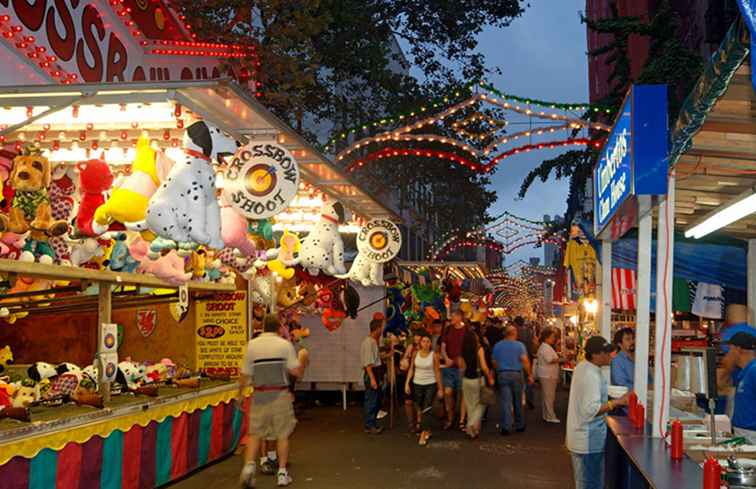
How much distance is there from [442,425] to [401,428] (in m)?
0.86

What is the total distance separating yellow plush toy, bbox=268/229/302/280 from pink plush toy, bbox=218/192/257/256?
2894 millimetres

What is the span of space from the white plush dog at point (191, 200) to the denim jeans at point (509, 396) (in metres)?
8.85

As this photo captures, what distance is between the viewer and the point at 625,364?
11.2m

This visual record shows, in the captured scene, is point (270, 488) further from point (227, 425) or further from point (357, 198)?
point (357, 198)

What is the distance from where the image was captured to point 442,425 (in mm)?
17141

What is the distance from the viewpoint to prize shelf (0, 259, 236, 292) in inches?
322

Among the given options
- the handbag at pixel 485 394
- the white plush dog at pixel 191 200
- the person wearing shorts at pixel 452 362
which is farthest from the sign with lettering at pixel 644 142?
the person wearing shorts at pixel 452 362

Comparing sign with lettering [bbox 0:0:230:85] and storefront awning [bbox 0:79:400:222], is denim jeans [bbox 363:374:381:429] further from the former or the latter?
storefront awning [bbox 0:79:400:222]

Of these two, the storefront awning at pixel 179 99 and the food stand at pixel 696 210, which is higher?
the storefront awning at pixel 179 99

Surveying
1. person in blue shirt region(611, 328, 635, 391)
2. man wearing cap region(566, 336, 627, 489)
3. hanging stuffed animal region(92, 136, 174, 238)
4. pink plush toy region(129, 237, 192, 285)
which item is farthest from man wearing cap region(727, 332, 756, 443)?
pink plush toy region(129, 237, 192, 285)

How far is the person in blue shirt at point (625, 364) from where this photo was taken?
36.3 ft

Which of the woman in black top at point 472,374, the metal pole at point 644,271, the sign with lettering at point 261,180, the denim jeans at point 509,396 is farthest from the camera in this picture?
the denim jeans at point 509,396

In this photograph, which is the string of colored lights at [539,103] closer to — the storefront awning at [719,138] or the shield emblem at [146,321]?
the storefront awning at [719,138]

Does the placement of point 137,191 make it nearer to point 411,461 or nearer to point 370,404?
point 411,461
